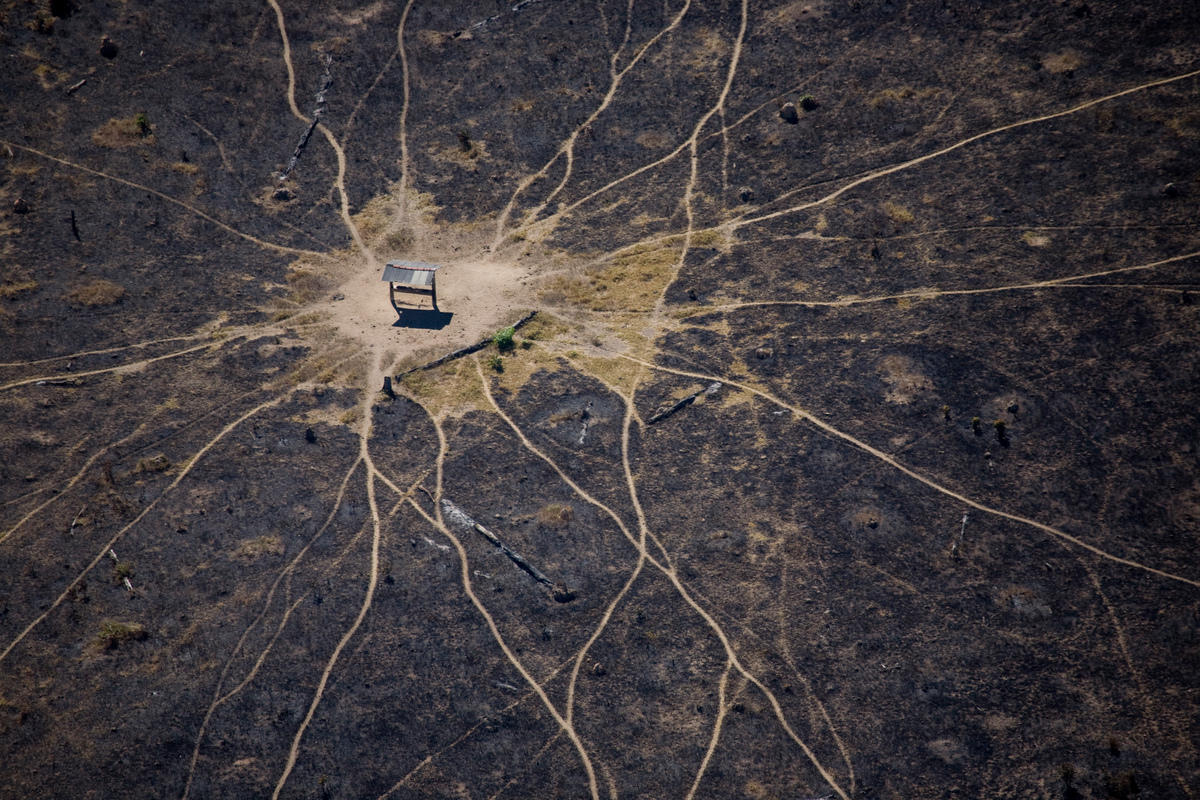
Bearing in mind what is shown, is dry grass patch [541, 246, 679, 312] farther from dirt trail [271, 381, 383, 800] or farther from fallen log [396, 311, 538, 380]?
dirt trail [271, 381, 383, 800]

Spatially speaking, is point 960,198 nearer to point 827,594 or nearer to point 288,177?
point 827,594

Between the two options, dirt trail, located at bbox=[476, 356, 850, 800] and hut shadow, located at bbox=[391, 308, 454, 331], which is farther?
hut shadow, located at bbox=[391, 308, 454, 331]

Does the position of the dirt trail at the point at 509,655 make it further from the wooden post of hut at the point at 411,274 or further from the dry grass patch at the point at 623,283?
the dry grass patch at the point at 623,283

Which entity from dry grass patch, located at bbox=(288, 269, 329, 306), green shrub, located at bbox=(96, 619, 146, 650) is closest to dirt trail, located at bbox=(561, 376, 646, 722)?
green shrub, located at bbox=(96, 619, 146, 650)

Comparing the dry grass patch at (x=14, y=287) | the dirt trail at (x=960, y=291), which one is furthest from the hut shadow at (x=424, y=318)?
the dry grass patch at (x=14, y=287)

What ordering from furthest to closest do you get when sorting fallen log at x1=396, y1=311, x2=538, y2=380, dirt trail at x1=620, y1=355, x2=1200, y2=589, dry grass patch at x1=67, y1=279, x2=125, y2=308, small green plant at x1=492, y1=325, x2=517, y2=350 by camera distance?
dry grass patch at x1=67, y1=279, x2=125, y2=308 → small green plant at x1=492, y1=325, x2=517, y2=350 → fallen log at x1=396, y1=311, x2=538, y2=380 → dirt trail at x1=620, y1=355, x2=1200, y2=589

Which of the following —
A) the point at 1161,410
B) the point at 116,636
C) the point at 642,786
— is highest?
the point at 116,636

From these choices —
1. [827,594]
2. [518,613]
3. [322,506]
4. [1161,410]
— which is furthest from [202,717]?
[1161,410]
